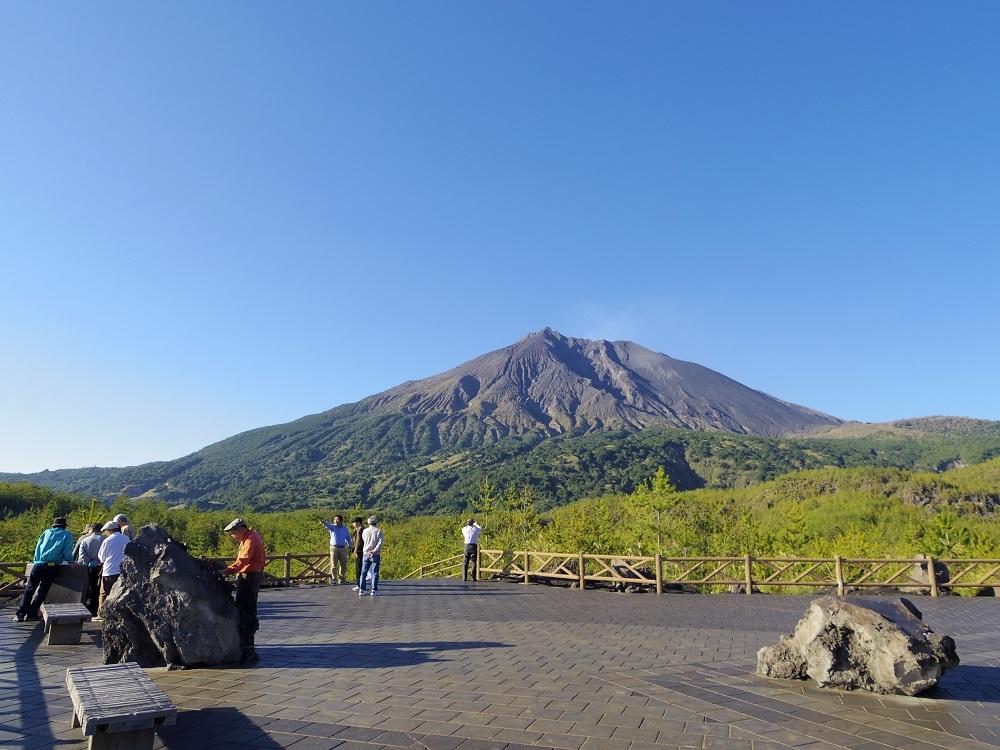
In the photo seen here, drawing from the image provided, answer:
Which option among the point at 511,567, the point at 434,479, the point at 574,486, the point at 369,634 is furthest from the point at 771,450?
the point at 369,634

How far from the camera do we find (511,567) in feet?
63.5

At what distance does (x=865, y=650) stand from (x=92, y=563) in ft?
35.4

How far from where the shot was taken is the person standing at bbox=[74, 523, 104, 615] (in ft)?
33.7

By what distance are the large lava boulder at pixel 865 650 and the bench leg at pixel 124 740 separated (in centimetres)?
586

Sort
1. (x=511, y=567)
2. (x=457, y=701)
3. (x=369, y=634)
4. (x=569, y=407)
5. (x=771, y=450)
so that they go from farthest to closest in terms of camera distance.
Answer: (x=569, y=407)
(x=771, y=450)
(x=511, y=567)
(x=369, y=634)
(x=457, y=701)

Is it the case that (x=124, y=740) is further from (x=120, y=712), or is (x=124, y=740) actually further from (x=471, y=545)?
(x=471, y=545)

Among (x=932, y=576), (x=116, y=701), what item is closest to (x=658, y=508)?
(x=932, y=576)

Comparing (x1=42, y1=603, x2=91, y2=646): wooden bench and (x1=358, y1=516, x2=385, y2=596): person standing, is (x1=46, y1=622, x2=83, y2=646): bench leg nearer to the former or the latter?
(x1=42, y1=603, x2=91, y2=646): wooden bench

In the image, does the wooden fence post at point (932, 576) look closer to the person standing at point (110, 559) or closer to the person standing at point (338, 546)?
the person standing at point (338, 546)

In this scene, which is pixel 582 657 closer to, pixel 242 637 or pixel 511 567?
pixel 242 637

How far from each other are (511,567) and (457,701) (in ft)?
45.4

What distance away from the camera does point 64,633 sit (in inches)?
327

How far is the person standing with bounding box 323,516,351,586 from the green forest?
16.1m

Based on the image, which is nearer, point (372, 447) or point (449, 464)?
point (449, 464)
